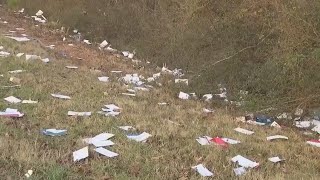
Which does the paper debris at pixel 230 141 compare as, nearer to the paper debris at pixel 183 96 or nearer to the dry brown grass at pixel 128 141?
the dry brown grass at pixel 128 141

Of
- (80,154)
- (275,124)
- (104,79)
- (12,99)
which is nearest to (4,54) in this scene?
(104,79)

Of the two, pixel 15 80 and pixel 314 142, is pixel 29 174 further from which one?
pixel 314 142

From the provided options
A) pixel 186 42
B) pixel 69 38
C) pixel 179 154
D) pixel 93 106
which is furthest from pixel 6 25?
pixel 179 154

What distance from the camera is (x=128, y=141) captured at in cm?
492

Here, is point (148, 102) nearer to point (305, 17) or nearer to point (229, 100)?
point (229, 100)

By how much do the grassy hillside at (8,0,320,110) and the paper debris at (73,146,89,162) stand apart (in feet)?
10.6

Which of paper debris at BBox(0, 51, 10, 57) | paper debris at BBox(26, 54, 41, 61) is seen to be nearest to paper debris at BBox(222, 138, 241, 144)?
paper debris at BBox(26, 54, 41, 61)

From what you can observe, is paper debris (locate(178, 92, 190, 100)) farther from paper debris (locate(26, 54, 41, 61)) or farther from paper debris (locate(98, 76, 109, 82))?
paper debris (locate(26, 54, 41, 61))

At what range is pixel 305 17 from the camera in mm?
6492

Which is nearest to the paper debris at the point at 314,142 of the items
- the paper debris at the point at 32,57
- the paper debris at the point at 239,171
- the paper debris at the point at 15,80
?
the paper debris at the point at 239,171

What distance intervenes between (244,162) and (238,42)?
13.6 feet

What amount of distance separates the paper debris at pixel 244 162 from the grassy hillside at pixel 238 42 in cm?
212

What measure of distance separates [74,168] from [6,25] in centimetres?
1064

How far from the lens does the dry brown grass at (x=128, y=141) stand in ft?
13.8
